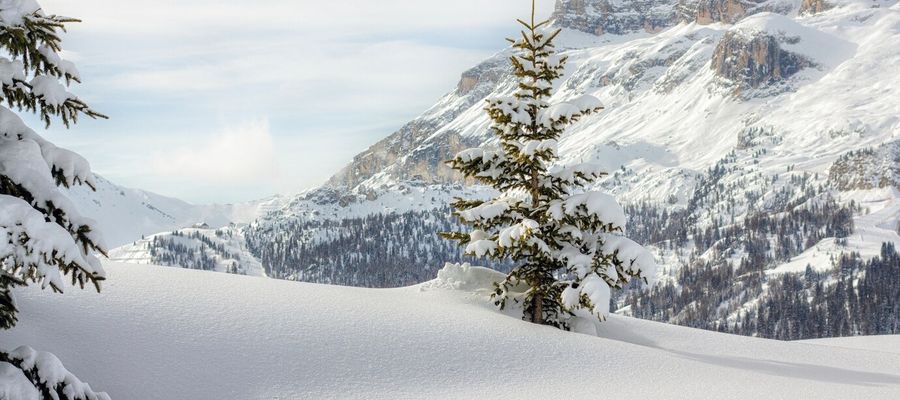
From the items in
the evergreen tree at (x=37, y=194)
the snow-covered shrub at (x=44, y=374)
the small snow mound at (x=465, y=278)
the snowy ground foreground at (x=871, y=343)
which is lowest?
the snowy ground foreground at (x=871, y=343)

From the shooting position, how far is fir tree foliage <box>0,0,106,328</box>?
6.34 metres

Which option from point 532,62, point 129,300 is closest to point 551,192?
point 532,62

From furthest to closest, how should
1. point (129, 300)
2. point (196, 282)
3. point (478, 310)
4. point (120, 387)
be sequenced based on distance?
point (478, 310) → point (196, 282) → point (129, 300) → point (120, 387)

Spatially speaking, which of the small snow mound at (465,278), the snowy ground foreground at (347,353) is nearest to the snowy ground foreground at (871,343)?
the snowy ground foreground at (347,353)

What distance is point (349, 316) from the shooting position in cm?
1445

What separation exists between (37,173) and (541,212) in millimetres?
12423

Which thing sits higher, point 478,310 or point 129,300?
point 129,300

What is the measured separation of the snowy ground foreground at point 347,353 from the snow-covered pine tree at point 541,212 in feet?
5.53

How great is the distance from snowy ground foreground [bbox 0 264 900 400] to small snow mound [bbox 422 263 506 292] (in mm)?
2670

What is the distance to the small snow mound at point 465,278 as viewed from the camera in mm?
19234

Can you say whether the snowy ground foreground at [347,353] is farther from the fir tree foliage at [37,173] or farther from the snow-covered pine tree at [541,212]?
the fir tree foliage at [37,173]

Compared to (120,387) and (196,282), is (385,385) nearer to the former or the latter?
(120,387)

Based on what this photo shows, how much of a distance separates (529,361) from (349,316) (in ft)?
12.8

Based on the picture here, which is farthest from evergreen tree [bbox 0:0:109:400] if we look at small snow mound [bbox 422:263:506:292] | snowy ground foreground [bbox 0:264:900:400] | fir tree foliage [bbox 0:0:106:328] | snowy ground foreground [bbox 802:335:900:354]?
snowy ground foreground [bbox 802:335:900:354]
